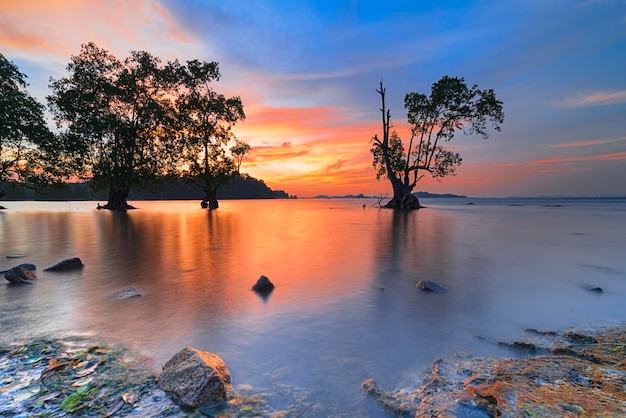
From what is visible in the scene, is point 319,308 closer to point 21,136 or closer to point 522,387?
point 522,387

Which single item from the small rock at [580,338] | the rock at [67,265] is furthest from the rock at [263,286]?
the rock at [67,265]

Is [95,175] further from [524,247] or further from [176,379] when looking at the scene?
[524,247]

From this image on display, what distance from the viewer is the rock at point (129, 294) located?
7388 millimetres

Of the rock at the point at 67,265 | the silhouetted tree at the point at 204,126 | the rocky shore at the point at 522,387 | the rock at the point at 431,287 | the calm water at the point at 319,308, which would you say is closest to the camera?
the rocky shore at the point at 522,387

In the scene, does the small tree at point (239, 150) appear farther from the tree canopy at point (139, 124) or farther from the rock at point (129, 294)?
the rock at point (129, 294)

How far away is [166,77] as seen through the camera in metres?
46.8

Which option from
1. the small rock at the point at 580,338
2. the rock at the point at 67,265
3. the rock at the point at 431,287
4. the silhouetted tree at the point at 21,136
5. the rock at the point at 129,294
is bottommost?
the rock at the point at 431,287

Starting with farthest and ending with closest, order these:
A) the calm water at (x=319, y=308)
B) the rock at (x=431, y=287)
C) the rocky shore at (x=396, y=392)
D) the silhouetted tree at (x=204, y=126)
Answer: the silhouetted tree at (x=204, y=126)
the rock at (x=431, y=287)
the calm water at (x=319, y=308)
the rocky shore at (x=396, y=392)

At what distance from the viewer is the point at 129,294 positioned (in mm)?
7473

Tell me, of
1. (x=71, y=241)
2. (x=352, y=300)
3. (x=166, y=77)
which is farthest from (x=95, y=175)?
(x=352, y=300)

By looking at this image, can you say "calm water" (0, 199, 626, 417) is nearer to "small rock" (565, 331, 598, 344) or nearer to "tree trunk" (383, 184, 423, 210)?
"small rock" (565, 331, 598, 344)

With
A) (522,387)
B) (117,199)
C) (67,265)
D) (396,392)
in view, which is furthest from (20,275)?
(117,199)

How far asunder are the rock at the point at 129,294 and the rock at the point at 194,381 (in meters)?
4.71

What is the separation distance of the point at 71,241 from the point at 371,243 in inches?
746
